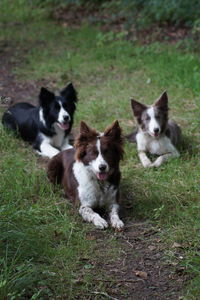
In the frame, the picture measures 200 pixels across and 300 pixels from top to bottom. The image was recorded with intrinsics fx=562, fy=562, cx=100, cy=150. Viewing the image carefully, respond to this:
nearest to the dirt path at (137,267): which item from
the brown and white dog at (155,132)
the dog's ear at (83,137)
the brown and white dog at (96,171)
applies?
the brown and white dog at (96,171)

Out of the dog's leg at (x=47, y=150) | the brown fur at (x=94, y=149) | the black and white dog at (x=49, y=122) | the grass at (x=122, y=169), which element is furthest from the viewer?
the black and white dog at (x=49, y=122)

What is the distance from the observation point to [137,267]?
4.72 metres

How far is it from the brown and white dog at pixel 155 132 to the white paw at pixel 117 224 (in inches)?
68.4

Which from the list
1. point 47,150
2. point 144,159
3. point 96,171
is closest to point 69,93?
point 47,150

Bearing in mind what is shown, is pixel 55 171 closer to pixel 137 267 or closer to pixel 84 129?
pixel 84 129

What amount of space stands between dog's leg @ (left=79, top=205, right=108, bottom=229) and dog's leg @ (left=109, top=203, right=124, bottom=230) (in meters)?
0.08

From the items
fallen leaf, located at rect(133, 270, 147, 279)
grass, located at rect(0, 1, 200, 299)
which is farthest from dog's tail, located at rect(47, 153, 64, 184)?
fallen leaf, located at rect(133, 270, 147, 279)

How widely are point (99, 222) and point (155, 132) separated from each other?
213cm

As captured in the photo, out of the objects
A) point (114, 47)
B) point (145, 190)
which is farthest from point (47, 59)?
A: point (145, 190)

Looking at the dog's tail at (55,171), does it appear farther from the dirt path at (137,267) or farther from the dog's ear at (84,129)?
the dirt path at (137,267)

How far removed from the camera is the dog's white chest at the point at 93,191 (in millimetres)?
5793

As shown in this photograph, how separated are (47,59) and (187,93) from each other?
4351 millimetres

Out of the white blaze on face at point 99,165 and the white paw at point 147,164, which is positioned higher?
the white blaze on face at point 99,165

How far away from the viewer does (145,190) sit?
620cm
